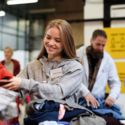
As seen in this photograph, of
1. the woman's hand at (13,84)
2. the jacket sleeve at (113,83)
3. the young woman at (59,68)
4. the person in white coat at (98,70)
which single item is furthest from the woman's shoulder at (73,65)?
the person in white coat at (98,70)

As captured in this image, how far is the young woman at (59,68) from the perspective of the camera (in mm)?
1061

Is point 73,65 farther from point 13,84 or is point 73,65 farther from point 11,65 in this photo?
point 11,65

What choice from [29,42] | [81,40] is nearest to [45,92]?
[81,40]

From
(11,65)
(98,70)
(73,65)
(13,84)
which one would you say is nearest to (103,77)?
(98,70)

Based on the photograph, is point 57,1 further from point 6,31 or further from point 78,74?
point 78,74

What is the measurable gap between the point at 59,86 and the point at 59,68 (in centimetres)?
15

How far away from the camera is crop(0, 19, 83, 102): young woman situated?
1061mm

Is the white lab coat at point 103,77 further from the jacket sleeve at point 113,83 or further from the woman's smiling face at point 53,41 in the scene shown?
the woman's smiling face at point 53,41

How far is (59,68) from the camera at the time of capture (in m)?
1.16

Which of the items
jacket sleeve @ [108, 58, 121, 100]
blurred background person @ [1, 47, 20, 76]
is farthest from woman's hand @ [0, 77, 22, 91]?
blurred background person @ [1, 47, 20, 76]

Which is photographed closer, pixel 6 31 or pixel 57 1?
pixel 6 31

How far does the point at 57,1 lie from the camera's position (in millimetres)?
12039

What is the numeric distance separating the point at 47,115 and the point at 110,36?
10.9 feet

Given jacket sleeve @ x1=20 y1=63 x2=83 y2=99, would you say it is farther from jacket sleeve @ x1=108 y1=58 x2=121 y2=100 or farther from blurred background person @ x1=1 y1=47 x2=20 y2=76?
blurred background person @ x1=1 y1=47 x2=20 y2=76
